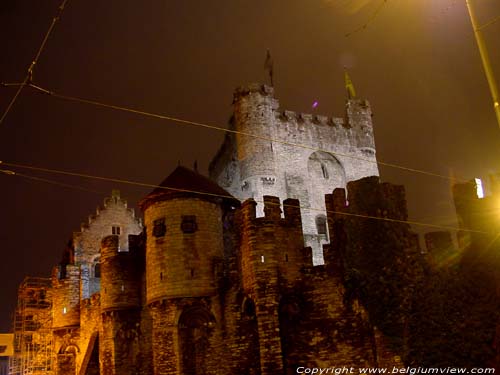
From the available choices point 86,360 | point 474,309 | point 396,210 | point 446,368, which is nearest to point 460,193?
point 396,210

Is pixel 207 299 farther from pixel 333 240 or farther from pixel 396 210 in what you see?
pixel 396 210

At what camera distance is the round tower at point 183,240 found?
21.2 m

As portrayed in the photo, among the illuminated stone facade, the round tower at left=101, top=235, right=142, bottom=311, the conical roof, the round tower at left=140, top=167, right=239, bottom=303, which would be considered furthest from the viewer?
the round tower at left=101, top=235, right=142, bottom=311

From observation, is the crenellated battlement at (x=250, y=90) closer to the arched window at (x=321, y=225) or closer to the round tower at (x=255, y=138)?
the round tower at (x=255, y=138)

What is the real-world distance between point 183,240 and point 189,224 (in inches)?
23.5

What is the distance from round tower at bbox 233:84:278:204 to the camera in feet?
119

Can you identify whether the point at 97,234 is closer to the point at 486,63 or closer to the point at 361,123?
the point at 361,123

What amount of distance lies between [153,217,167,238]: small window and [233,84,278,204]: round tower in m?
13.9

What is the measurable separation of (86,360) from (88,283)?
7676mm

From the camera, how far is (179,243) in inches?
848
